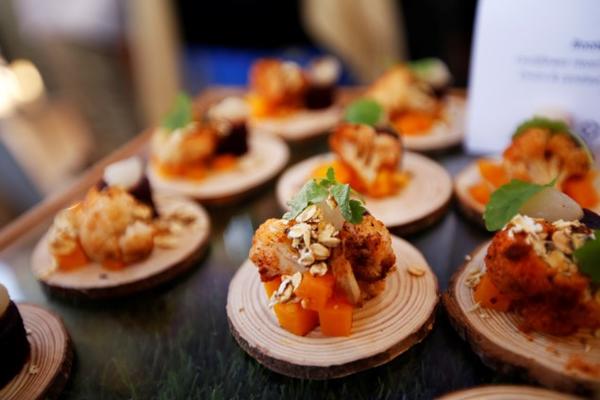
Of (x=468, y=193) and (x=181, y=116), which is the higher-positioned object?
(x=181, y=116)

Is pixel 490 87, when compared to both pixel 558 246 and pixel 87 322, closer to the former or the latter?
pixel 558 246

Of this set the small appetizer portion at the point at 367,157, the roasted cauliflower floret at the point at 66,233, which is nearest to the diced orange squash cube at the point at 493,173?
the small appetizer portion at the point at 367,157

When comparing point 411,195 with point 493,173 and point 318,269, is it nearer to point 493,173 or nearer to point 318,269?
point 493,173

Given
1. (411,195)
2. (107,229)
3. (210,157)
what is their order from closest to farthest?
(107,229), (411,195), (210,157)

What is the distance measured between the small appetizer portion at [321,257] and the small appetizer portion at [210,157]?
3.45ft

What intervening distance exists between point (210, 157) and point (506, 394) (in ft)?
6.31

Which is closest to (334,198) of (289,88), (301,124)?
(301,124)

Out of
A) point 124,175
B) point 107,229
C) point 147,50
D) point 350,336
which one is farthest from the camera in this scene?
point 147,50

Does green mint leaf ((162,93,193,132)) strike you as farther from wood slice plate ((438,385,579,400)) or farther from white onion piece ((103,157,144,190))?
wood slice plate ((438,385,579,400))

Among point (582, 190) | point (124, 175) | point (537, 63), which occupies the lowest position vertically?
point (582, 190)

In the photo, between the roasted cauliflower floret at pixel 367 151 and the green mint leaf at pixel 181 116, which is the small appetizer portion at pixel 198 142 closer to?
the green mint leaf at pixel 181 116

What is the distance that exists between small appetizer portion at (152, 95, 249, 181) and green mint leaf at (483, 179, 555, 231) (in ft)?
5.01

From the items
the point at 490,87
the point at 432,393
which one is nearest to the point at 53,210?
the point at 432,393

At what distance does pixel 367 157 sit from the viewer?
2529 mm
